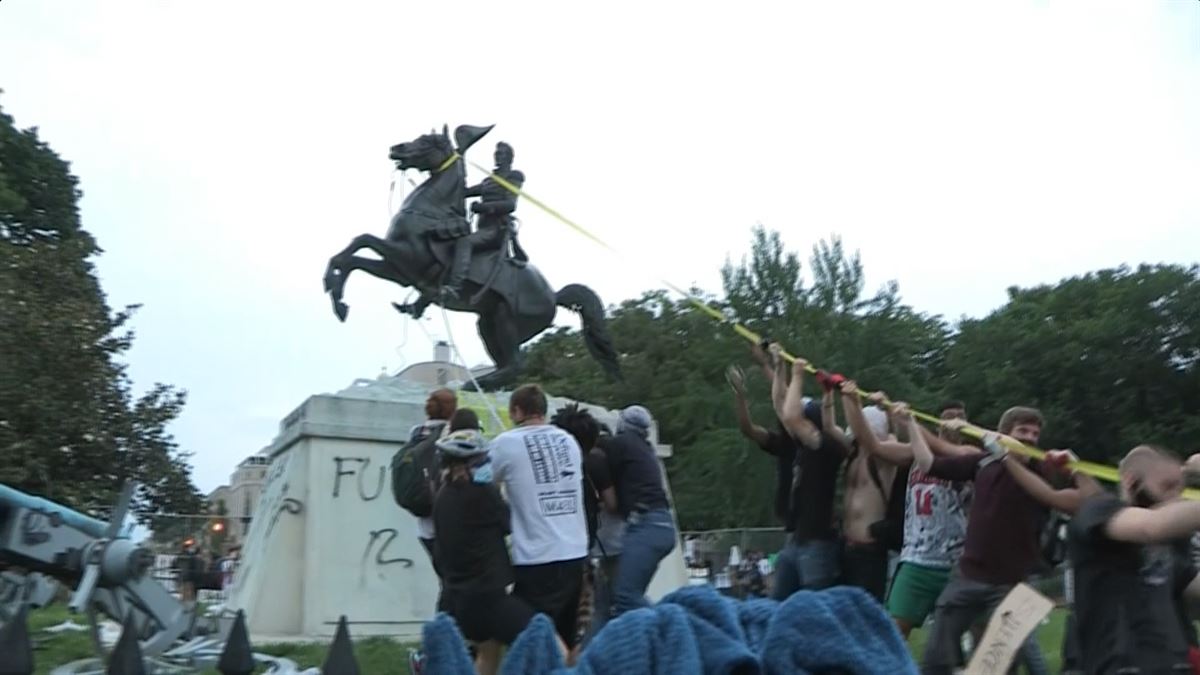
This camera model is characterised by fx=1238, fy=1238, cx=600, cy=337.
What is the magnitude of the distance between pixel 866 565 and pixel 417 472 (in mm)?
2564

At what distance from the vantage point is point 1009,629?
456 centimetres

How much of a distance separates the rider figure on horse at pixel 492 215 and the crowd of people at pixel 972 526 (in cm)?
476

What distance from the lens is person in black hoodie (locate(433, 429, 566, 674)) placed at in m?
5.45

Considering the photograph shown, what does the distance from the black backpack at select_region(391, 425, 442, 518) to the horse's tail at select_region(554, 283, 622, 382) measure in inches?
247

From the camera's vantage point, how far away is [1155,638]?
405cm

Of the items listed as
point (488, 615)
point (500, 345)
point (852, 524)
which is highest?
point (500, 345)

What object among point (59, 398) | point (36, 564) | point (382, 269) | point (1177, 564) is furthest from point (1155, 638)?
point (59, 398)

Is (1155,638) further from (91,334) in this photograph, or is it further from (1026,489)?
(91,334)

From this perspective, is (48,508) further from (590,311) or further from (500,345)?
(590,311)

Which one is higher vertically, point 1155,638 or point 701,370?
point 701,370

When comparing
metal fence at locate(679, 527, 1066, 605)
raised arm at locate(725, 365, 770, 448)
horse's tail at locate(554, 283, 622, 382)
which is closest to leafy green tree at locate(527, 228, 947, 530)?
metal fence at locate(679, 527, 1066, 605)

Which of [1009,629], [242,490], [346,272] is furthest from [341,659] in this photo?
[242,490]

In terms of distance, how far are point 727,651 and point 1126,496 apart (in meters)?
2.90

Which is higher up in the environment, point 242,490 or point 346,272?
point 242,490
